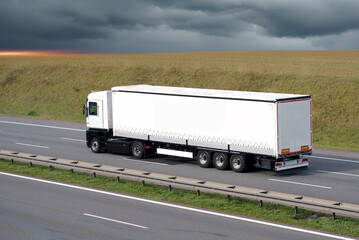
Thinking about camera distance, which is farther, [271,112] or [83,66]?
[83,66]

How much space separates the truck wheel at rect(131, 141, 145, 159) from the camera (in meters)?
30.2

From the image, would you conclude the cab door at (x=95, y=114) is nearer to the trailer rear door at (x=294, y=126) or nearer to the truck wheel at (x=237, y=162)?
the truck wheel at (x=237, y=162)

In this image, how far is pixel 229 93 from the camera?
88.7ft

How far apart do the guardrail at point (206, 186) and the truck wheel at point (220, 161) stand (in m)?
4.50

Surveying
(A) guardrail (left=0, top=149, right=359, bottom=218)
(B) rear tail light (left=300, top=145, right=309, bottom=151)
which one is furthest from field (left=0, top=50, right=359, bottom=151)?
(A) guardrail (left=0, top=149, right=359, bottom=218)

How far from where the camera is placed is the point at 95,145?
32594mm

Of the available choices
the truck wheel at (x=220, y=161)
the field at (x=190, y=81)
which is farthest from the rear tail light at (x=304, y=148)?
the field at (x=190, y=81)

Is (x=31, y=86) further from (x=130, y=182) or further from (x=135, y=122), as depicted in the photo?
(x=130, y=182)

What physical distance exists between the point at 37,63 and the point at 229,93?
58.3m

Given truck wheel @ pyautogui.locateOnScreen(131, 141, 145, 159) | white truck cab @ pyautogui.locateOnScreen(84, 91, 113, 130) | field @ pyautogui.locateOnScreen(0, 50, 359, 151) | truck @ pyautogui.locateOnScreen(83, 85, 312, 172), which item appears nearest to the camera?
truck @ pyautogui.locateOnScreen(83, 85, 312, 172)

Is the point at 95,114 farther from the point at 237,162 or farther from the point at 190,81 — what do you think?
the point at 190,81

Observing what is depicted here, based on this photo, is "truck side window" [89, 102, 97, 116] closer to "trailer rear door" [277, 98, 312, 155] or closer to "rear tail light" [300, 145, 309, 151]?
"trailer rear door" [277, 98, 312, 155]

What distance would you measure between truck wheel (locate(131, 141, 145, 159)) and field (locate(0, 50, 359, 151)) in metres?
13.7

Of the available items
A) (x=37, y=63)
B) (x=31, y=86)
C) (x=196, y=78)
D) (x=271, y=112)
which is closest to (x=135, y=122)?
(x=271, y=112)
